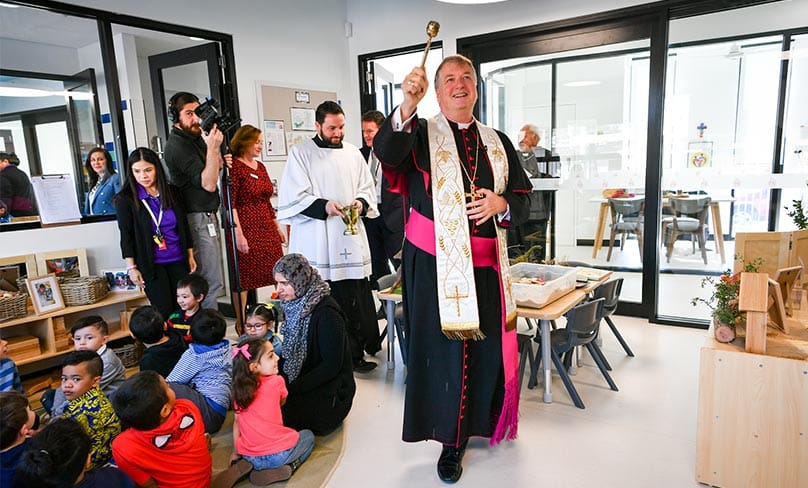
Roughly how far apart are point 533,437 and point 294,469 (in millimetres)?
1106

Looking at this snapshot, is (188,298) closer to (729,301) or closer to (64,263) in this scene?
(64,263)

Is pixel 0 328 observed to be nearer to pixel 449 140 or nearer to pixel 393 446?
pixel 393 446

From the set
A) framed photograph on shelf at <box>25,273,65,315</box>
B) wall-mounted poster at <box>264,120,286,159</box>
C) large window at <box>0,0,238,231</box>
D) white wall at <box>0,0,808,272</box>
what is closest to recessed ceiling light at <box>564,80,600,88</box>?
white wall at <box>0,0,808,272</box>

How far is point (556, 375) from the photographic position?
10.5ft

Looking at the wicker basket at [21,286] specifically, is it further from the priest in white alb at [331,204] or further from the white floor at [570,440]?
the white floor at [570,440]

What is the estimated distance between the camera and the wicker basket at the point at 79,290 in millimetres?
3285

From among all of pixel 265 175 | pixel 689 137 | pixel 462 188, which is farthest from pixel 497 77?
pixel 462 188

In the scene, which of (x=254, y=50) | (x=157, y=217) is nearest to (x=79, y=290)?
(x=157, y=217)

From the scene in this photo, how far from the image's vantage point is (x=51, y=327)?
317 cm

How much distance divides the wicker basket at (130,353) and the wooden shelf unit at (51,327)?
3.6 inches

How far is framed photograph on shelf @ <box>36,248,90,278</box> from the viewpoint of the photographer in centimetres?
328

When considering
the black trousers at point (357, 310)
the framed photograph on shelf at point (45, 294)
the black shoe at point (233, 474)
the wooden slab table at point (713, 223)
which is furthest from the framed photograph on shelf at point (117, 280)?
the wooden slab table at point (713, 223)

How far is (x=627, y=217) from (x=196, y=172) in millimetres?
3263

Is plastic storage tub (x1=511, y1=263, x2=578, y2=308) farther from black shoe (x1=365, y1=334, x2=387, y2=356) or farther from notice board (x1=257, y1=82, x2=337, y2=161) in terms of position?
notice board (x1=257, y1=82, x2=337, y2=161)
